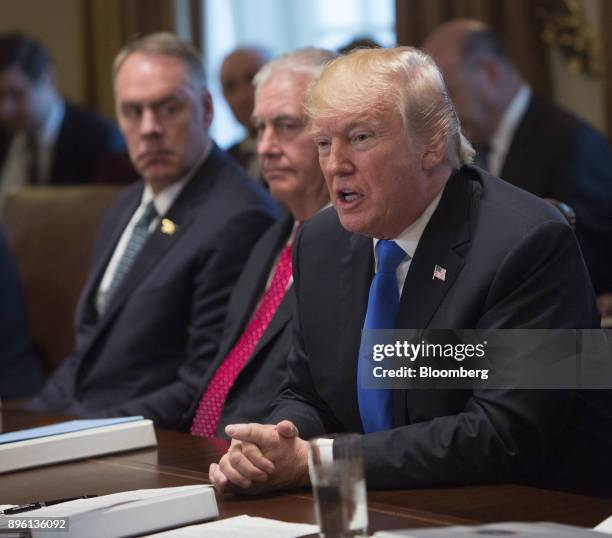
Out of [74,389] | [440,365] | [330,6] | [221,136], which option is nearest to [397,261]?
[440,365]

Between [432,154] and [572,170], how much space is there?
93.7 inches

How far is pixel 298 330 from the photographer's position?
8.36ft

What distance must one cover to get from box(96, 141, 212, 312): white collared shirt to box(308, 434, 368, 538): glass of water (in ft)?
7.38

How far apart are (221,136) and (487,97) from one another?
258cm

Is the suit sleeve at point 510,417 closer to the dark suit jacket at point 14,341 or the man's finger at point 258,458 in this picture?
the man's finger at point 258,458

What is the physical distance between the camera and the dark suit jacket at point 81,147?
678cm

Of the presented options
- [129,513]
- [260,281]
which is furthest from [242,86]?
[129,513]

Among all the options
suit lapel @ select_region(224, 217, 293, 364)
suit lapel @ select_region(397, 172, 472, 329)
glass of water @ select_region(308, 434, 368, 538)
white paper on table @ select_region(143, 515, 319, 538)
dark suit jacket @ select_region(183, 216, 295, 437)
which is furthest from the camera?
suit lapel @ select_region(224, 217, 293, 364)

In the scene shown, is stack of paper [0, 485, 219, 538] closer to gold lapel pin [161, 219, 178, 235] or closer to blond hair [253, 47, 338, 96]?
blond hair [253, 47, 338, 96]

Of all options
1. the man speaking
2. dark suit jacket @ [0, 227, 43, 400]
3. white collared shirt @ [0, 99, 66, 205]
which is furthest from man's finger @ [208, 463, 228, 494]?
white collared shirt @ [0, 99, 66, 205]

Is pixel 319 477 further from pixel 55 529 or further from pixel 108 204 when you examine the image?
pixel 108 204

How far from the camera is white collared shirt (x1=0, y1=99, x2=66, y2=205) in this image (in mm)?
6922

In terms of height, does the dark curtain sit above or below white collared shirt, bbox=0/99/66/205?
above
